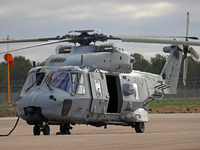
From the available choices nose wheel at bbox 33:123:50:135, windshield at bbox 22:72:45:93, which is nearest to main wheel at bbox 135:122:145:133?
nose wheel at bbox 33:123:50:135

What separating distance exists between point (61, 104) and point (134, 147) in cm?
671

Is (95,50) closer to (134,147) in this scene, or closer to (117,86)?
(117,86)

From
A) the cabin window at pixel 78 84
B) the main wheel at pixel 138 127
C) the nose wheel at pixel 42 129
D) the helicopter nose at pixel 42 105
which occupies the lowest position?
the main wheel at pixel 138 127

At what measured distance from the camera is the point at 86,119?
21.3m

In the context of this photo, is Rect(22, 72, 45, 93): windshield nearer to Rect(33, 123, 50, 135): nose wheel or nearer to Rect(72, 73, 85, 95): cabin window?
Rect(72, 73, 85, 95): cabin window

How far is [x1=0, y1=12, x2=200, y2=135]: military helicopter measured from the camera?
65.3 feet

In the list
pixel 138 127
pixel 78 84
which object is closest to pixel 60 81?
pixel 78 84

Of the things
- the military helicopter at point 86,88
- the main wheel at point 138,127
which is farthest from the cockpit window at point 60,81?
the main wheel at point 138,127

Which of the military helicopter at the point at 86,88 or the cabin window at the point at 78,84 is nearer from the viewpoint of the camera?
the military helicopter at the point at 86,88

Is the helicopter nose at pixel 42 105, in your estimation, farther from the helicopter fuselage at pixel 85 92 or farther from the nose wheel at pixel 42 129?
the nose wheel at pixel 42 129

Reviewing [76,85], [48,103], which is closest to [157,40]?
[76,85]

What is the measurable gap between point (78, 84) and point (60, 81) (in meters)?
0.79

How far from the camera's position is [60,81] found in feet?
67.1

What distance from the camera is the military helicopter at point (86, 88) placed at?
19.9 meters
